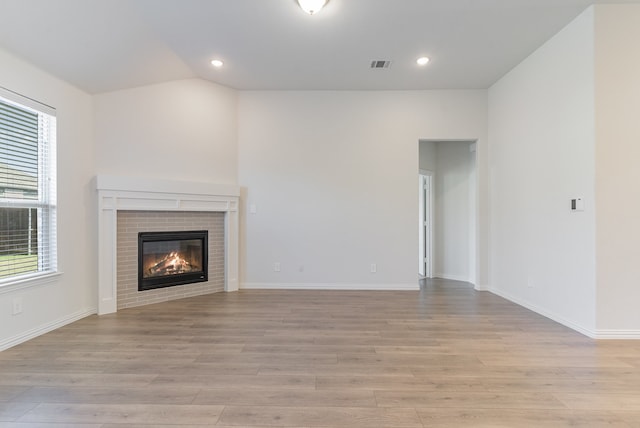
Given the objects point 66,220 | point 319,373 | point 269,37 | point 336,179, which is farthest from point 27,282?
point 336,179

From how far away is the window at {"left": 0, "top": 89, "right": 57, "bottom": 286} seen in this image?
278 centimetres

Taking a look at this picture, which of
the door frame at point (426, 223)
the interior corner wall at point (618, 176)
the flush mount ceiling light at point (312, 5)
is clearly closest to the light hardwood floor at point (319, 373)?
the interior corner wall at point (618, 176)

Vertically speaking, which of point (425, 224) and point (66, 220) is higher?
point (66, 220)

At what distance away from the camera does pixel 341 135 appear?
4973 mm

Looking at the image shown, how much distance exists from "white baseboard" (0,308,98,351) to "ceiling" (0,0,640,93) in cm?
243

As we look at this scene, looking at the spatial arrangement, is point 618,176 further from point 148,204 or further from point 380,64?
point 148,204

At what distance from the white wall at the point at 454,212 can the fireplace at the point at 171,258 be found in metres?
4.02

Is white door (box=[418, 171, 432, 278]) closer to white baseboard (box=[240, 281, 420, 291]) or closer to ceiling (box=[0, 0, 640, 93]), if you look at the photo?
white baseboard (box=[240, 281, 420, 291])

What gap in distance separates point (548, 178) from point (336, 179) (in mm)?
2652

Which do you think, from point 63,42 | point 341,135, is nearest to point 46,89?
point 63,42

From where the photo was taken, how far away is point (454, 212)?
18.8 feet

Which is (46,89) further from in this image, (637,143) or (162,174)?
(637,143)

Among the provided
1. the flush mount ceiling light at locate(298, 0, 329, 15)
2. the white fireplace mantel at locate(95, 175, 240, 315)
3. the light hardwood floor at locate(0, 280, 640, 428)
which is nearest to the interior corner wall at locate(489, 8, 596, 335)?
the light hardwood floor at locate(0, 280, 640, 428)

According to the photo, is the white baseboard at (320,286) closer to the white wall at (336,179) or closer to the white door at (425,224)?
the white wall at (336,179)
